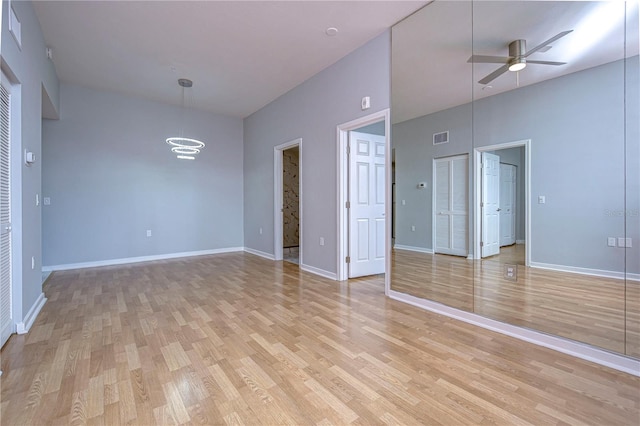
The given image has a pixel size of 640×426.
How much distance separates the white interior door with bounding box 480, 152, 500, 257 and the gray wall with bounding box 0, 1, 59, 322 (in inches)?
158

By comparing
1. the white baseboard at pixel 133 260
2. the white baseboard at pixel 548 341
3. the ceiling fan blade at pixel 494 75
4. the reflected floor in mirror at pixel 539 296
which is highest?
the ceiling fan blade at pixel 494 75

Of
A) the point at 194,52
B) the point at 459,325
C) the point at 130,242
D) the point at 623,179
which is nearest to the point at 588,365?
the point at 459,325

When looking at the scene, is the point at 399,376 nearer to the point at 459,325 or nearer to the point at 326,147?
the point at 459,325

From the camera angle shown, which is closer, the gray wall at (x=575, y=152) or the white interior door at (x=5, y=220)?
the gray wall at (x=575, y=152)

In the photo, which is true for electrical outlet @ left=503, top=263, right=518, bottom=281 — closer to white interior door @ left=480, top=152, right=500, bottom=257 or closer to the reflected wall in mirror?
the reflected wall in mirror

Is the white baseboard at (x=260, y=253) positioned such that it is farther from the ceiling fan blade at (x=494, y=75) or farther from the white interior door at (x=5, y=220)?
the ceiling fan blade at (x=494, y=75)

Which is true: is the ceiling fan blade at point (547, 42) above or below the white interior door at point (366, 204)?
above

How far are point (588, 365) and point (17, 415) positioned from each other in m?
3.33

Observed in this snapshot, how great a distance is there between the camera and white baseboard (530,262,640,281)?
188 cm

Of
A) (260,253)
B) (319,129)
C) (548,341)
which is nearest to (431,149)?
(319,129)

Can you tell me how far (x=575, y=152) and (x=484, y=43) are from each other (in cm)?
128

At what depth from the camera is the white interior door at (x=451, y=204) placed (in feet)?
10.3

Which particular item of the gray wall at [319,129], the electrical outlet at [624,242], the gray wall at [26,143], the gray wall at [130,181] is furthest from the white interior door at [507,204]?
the gray wall at [130,181]

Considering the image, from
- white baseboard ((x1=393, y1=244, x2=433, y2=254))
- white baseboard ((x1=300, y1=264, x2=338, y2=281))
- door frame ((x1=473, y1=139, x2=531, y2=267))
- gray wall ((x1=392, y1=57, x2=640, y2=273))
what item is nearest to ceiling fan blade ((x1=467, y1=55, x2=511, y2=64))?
gray wall ((x1=392, y1=57, x2=640, y2=273))
